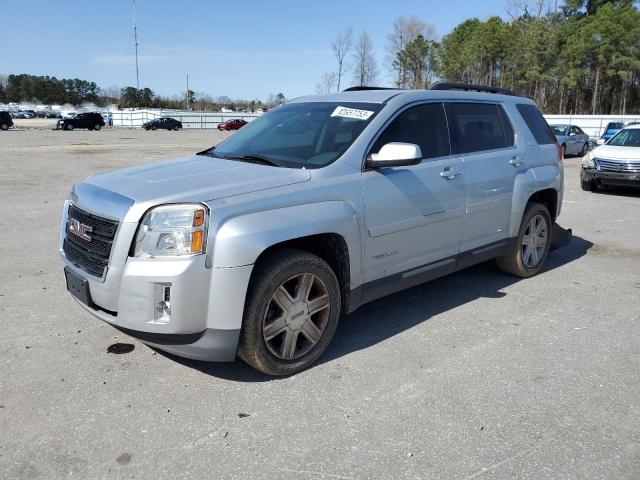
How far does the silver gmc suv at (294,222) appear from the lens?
3135 millimetres

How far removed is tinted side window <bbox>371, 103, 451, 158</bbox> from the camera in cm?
420

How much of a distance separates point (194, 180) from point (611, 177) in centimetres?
1099

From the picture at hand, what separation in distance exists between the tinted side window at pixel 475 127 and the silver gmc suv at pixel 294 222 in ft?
0.05

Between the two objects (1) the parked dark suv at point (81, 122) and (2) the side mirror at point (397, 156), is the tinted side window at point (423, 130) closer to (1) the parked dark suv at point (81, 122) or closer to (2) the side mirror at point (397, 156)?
(2) the side mirror at point (397, 156)

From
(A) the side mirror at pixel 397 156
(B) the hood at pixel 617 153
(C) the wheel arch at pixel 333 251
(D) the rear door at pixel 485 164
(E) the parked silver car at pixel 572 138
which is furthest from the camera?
(E) the parked silver car at pixel 572 138

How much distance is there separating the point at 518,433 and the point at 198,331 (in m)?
1.86

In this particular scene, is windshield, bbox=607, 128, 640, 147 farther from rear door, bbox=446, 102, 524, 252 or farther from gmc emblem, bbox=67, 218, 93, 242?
gmc emblem, bbox=67, 218, 93, 242

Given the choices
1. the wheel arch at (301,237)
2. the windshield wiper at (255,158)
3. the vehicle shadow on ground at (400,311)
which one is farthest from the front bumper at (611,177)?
the windshield wiper at (255,158)

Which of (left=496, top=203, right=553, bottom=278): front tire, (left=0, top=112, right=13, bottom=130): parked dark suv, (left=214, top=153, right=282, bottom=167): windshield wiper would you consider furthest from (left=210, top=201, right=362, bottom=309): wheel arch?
(left=0, top=112, right=13, bottom=130): parked dark suv

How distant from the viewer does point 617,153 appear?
39.0 ft

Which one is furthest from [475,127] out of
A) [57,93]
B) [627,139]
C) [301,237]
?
[57,93]

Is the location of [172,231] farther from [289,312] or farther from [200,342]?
[289,312]

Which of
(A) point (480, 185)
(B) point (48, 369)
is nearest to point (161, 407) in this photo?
(B) point (48, 369)

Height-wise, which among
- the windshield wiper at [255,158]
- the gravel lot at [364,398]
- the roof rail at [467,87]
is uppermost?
the roof rail at [467,87]
